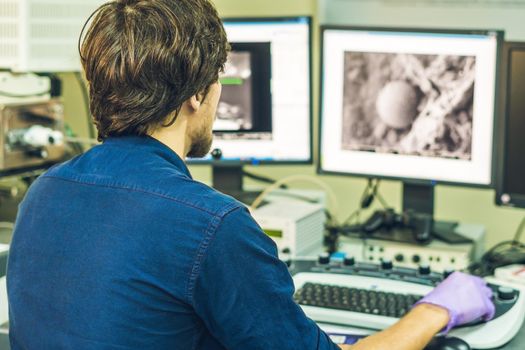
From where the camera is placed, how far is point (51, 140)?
6.91 feet

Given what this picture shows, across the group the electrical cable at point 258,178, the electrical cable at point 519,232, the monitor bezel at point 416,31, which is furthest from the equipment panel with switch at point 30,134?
the electrical cable at point 519,232

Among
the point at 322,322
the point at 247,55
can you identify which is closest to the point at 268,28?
the point at 247,55

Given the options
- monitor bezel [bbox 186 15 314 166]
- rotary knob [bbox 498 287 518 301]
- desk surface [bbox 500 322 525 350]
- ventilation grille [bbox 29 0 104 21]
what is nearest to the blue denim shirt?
desk surface [bbox 500 322 525 350]

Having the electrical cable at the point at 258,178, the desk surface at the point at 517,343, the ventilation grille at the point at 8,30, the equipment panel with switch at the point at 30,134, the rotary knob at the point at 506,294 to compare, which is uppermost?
the ventilation grille at the point at 8,30

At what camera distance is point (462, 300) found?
1431 millimetres

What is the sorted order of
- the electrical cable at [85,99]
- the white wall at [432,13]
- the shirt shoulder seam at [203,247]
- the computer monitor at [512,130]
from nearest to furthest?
1. the shirt shoulder seam at [203,247]
2. the computer monitor at [512,130]
3. the white wall at [432,13]
4. the electrical cable at [85,99]

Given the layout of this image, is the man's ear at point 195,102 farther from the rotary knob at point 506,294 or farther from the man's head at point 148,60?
the rotary knob at point 506,294

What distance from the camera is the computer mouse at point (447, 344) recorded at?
1.33 m

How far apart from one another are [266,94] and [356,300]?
0.68m

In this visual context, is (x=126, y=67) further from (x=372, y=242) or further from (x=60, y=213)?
(x=372, y=242)

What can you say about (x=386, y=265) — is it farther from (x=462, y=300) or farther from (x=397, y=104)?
(x=397, y=104)

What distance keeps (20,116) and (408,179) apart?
974mm

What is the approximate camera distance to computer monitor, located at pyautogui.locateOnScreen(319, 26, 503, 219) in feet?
6.05

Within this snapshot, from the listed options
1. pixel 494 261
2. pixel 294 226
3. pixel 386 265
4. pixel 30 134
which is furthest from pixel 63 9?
pixel 494 261
